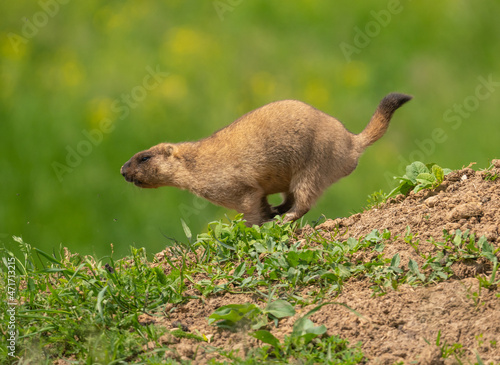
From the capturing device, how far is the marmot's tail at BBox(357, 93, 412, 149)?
8.15 metres

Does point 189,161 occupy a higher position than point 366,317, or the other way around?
point 189,161

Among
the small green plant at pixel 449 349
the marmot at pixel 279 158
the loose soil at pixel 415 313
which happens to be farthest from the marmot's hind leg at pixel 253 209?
the small green plant at pixel 449 349

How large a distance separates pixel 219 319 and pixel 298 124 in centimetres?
367

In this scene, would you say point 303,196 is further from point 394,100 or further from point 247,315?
point 247,315

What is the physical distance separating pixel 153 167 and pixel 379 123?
123 inches

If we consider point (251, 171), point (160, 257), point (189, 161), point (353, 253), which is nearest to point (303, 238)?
point (353, 253)

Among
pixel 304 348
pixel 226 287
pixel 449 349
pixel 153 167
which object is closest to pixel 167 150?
pixel 153 167

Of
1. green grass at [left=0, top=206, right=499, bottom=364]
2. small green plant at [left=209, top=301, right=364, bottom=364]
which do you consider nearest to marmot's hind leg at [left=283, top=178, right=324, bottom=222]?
green grass at [left=0, top=206, right=499, bottom=364]

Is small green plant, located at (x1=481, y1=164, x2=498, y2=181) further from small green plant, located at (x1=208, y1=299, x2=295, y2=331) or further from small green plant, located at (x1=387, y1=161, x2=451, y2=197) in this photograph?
small green plant, located at (x1=208, y1=299, x2=295, y2=331)

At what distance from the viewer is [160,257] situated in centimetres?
658

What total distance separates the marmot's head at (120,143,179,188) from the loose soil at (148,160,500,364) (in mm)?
3682

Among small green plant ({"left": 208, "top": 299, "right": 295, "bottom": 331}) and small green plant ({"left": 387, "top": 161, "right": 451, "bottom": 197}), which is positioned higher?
small green plant ({"left": 387, "top": 161, "right": 451, "bottom": 197})

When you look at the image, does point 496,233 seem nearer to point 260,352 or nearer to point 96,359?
point 260,352

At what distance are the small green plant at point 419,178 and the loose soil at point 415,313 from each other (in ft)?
2.07
